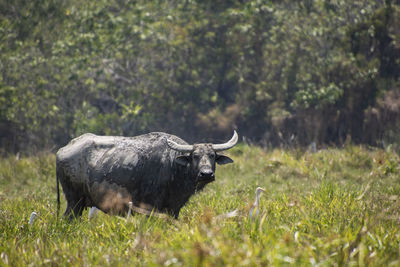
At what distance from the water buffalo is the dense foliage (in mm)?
9637

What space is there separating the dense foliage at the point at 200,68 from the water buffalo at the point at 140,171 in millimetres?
9637

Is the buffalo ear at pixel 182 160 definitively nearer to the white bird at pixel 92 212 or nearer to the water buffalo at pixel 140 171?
the water buffalo at pixel 140 171

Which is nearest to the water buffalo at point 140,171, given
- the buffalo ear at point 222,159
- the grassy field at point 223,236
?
the buffalo ear at point 222,159

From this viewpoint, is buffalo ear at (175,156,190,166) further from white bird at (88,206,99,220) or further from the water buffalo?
Result: white bird at (88,206,99,220)

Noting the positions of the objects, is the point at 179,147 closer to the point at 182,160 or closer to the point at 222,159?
the point at 182,160

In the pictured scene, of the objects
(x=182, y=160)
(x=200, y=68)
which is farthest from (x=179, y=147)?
(x=200, y=68)

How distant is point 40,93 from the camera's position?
1692 centimetres

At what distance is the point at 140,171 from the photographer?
6105mm

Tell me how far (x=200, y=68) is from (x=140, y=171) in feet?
48.5

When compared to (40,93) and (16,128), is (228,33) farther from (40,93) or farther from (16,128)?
(16,128)

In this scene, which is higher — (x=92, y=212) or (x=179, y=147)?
(x=179, y=147)

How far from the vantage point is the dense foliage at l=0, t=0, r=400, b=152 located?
16.4m

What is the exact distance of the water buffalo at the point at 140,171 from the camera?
Result: 237 inches

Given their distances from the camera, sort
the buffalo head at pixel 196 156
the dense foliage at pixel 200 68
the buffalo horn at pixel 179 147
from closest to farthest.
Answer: the buffalo head at pixel 196 156
the buffalo horn at pixel 179 147
the dense foliage at pixel 200 68
